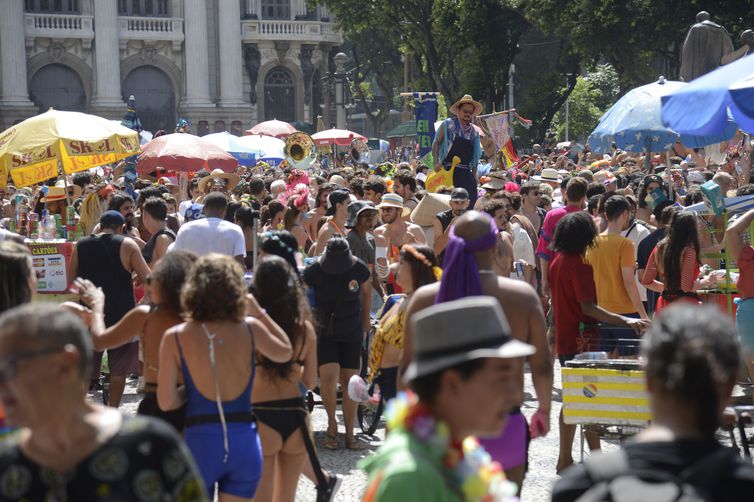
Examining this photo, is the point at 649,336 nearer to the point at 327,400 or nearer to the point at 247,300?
the point at 247,300

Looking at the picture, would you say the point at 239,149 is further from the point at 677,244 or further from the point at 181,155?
the point at 677,244

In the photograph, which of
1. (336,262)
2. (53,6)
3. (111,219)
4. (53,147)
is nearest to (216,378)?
(336,262)

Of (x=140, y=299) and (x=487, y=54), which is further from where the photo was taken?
(x=487, y=54)

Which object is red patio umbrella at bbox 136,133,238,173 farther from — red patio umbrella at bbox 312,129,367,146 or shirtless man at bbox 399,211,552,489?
shirtless man at bbox 399,211,552,489

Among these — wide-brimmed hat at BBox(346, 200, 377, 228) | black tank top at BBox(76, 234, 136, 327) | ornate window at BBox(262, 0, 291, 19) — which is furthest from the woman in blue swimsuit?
ornate window at BBox(262, 0, 291, 19)

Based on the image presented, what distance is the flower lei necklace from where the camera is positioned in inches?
121

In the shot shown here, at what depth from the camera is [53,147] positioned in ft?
44.7

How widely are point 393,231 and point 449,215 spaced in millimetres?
587

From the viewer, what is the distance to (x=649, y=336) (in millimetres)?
2875

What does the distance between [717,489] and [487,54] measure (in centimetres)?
3736

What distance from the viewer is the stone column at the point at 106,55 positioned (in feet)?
177

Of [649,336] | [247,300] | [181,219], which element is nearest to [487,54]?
[181,219]

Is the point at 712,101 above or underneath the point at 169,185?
above

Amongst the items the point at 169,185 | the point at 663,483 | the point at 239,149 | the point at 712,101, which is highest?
the point at 712,101
